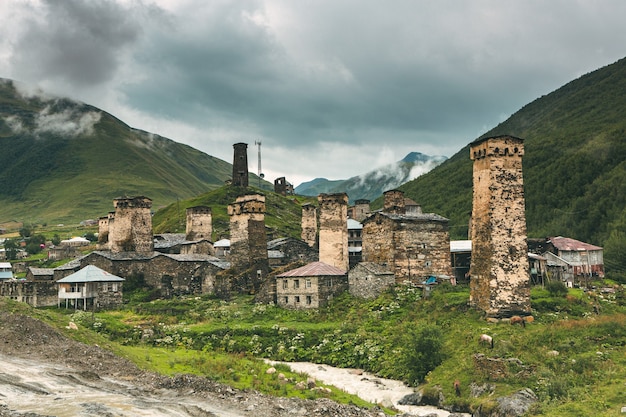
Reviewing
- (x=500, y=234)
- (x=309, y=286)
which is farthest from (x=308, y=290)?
(x=500, y=234)

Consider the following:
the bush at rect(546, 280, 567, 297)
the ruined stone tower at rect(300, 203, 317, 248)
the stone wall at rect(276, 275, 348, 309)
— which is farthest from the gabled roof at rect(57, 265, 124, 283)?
the bush at rect(546, 280, 567, 297)

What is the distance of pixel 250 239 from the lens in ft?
193

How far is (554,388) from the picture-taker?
28.3 m

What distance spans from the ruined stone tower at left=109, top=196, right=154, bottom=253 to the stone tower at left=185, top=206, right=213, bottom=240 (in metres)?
11.3

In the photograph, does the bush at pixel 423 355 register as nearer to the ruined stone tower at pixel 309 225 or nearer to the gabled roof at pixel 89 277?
the gabled roof at pixel 89 277

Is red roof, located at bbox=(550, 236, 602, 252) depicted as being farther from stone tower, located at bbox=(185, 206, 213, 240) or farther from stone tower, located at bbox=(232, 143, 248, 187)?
stone tower, located at bbox=(232, 143, 248, 187)

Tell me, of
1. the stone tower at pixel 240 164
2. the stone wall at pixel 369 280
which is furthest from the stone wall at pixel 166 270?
the stone tower at pixel 240 164

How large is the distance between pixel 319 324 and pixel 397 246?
1160 centimetres

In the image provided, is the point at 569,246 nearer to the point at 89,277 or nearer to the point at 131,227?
the point at 89,277

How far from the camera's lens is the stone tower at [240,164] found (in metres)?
128

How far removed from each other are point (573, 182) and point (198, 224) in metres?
73.2

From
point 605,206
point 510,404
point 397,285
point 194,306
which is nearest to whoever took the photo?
point 510,404

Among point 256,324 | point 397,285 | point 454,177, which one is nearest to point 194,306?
point 256,324

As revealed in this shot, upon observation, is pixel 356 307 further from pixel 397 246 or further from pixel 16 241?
pixel 16 241
